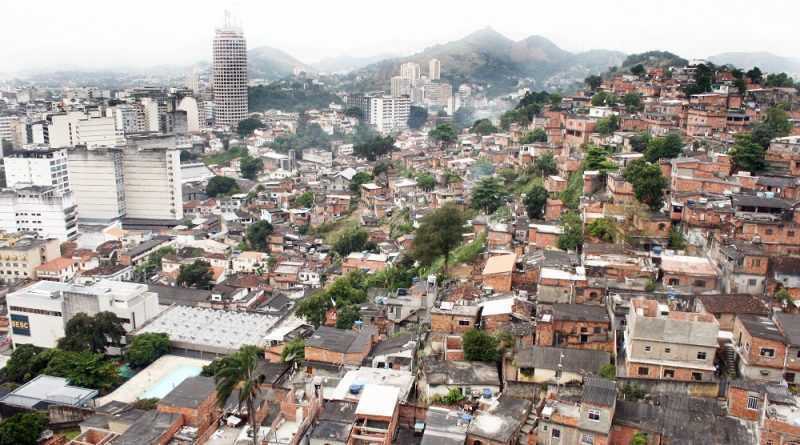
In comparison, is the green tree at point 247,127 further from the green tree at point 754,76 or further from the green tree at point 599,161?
the green tree at point 754,76

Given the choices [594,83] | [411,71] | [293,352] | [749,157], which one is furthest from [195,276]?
[411,71]

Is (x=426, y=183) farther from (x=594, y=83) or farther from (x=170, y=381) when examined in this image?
(x=170, y=381)

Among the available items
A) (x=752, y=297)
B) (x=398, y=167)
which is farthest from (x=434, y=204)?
(x=752, y=297)

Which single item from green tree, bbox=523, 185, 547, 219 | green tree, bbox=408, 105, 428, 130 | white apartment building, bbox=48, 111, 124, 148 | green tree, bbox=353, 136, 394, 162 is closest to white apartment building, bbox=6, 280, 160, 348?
green tree, bbox=523, 185, 547, 219

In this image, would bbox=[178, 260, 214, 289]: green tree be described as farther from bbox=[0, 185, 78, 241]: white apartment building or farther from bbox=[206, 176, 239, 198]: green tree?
bbox=[206, 176, 239, 198]: green tree

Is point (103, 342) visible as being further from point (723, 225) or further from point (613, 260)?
point (723, 225)

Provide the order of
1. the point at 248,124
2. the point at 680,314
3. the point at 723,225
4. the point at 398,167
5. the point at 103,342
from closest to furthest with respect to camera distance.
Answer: the point at 680,314 → the point at 723,225 → the point at 103,342 → the point at 398,167 → the point at 248,124

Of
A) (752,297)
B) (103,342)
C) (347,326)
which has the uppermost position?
(752,297)

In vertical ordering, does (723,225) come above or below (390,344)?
above
